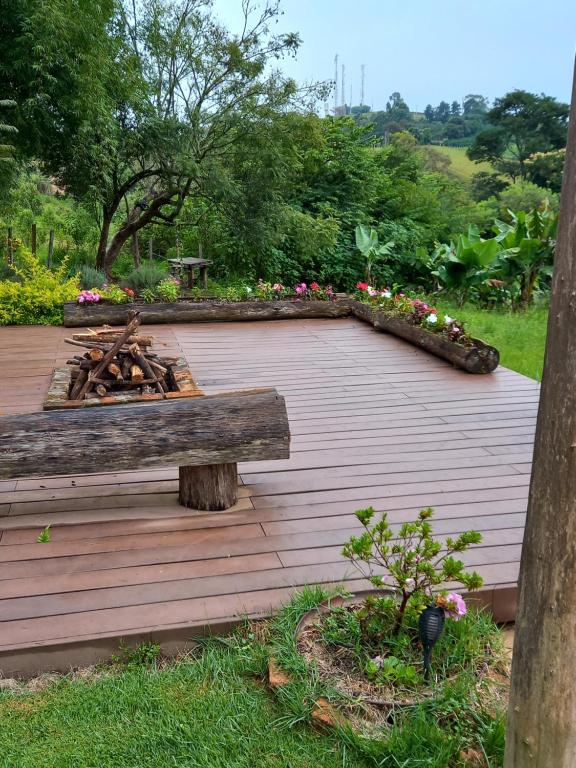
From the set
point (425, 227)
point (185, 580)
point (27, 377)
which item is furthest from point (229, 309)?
point (425, 227)

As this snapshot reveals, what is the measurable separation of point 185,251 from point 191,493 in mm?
12848

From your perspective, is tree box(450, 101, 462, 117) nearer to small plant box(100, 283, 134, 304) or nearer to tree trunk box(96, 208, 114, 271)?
tree trunk box(96, 208, 114, 271)

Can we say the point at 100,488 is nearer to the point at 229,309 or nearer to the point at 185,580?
the point at 185,580

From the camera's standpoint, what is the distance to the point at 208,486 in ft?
10.0

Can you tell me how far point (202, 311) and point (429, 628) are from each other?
22.1 ft

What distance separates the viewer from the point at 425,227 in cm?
1611

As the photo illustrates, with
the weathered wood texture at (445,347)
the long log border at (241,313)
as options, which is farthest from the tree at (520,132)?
the weathered wood texture at (445,347)

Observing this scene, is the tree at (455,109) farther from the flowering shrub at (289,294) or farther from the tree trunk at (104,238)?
the flowering shrub at (289,294)

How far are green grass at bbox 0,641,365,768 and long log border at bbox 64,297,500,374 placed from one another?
504 centimetres

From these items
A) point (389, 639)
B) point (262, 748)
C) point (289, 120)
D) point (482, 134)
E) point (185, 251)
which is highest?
point (482, 134)

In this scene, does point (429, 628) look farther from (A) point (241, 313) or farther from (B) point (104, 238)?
(B) point (104, 238)

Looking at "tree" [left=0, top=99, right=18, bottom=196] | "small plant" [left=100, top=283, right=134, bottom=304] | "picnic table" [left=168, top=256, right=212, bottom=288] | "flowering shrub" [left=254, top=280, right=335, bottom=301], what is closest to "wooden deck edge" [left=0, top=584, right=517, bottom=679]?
"small plant" [left=100, top=283, right=134, bottom=304]

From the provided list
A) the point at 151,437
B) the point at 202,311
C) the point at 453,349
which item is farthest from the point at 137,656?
the point at 202,311

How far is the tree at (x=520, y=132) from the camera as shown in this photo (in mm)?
25828
